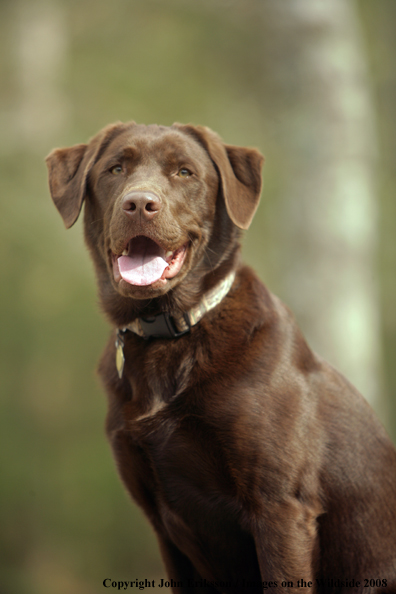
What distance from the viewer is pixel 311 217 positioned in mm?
4246

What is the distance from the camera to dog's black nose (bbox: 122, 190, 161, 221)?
86.4 inches

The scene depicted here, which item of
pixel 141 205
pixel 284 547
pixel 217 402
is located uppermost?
pixel 141 205

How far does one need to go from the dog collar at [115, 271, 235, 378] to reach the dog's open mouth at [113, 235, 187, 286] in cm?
18

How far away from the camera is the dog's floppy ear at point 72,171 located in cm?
256

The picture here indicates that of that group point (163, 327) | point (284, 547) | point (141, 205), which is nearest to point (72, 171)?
point (141, 205)

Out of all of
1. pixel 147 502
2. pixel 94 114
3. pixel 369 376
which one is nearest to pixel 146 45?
pixel 94 114

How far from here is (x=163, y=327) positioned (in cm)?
237

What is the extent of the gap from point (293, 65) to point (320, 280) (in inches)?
63.4

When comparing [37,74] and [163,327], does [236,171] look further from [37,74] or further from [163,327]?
[37,74]

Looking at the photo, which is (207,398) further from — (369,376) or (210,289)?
(369,376)

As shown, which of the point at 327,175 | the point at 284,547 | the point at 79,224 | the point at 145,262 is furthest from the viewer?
the point at 79,224

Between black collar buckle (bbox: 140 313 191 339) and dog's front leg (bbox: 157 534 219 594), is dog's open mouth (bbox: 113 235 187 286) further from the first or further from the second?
dog's front leg (bbox: 157 534 219 594)

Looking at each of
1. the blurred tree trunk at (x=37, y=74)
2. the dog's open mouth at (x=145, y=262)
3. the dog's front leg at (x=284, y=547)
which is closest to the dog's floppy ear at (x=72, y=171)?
the dog's open mouth at (x=145, y=262)

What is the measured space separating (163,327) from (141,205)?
510mm
